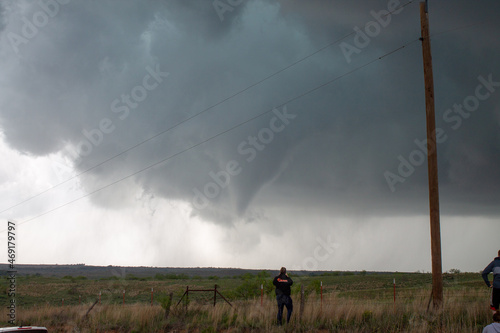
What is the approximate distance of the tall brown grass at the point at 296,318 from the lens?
15109 millimetres

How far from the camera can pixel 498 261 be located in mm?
14297

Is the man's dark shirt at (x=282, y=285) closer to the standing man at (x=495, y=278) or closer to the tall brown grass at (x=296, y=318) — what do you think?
the tall brown grass at (x=296, y=318)

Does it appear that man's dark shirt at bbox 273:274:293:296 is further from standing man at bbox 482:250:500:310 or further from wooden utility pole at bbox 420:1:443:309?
standing man at bbox 482:250:500:310

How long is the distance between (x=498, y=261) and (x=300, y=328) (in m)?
6.92

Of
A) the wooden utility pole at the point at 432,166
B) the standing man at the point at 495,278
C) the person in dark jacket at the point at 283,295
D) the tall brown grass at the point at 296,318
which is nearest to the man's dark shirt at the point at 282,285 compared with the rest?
the person in dark jacket at the point at 283,295

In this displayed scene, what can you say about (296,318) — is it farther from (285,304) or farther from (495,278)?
(495,278)

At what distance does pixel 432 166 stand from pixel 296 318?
7.61m

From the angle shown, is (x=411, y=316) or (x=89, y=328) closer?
(x=411, y=316)

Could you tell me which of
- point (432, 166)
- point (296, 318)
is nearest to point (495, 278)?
point (432, 166)

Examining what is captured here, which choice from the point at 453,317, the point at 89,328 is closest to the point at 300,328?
the point at 453,317

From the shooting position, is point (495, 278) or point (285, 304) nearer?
point (495, 278)

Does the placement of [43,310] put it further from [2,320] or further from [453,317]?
[453,317]

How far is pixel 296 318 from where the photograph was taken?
17391 millimetres

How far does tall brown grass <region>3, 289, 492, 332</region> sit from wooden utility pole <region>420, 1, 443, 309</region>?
0.90 m
